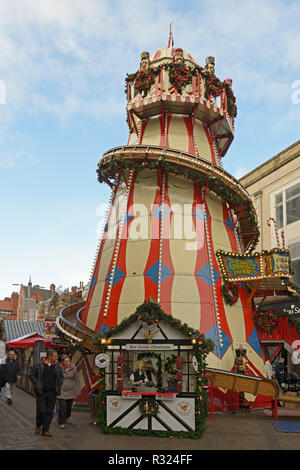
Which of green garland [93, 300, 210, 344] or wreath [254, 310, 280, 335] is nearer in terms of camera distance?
green garland [93, 300, 210, 344]

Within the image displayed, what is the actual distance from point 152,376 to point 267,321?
31.1 feet

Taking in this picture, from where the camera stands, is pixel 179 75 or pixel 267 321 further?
pixel 179 75

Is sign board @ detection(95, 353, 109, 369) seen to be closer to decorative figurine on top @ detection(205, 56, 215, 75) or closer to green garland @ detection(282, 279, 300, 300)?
green garland @ detection(282, 279, 300, 300)

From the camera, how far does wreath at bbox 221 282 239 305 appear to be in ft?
61.2

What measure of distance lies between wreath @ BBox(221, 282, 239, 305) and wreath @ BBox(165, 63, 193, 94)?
10.4 meters

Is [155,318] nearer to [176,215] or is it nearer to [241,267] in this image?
[241,267]

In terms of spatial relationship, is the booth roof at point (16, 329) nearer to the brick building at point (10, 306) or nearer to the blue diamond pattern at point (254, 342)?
the blue diamond pattern at point (254, 342)

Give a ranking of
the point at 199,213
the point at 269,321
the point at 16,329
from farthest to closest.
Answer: the point at 16,329 < the point at 269,321 < the point at 199,213

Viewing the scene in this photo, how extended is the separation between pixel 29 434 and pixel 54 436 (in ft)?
2.14

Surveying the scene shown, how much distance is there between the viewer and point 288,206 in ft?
88.7

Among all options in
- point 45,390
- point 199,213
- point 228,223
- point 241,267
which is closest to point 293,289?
point 241,267

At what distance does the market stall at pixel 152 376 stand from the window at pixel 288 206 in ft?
51.9

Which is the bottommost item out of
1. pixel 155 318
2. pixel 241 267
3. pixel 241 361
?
pixel 241 361

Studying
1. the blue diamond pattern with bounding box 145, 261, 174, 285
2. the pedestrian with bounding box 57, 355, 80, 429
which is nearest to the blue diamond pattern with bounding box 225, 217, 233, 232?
the blue diamond pattern with bounding box 145, 261, 174, 285
